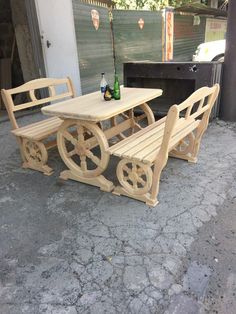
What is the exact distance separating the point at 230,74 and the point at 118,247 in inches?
135

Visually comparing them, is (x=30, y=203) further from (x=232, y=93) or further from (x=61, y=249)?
(x=232, y=93)

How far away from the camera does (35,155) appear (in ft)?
10.8

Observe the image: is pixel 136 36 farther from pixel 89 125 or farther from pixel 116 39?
pixel 89 125

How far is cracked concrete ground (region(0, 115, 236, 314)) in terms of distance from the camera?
1725 millimetres

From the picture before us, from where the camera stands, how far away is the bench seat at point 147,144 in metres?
2.43

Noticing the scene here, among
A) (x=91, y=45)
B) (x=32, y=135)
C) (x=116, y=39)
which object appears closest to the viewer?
(x=32, y=135)

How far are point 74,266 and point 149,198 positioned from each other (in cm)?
92

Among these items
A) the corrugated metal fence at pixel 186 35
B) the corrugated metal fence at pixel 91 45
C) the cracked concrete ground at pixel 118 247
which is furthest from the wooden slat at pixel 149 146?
the corrugated metal fence at pixel 186 35

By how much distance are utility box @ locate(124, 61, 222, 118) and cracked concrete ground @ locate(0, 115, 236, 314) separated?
1.69 m

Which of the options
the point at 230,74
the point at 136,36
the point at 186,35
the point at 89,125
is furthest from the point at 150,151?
the point at 186,35

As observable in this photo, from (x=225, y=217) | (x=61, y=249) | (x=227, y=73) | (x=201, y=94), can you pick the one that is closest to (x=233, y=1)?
(x=227, y=73)

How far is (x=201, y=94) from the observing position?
2502mm

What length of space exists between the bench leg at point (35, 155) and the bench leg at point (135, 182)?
0.97 m

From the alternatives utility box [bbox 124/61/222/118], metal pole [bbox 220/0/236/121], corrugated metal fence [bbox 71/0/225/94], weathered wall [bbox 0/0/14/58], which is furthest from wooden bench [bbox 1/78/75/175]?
weathered wall [bbox 0/0/14/58]
